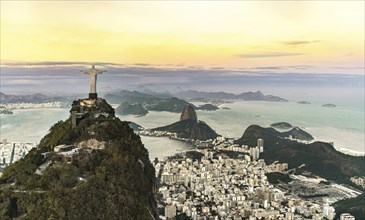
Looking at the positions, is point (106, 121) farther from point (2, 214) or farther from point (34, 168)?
point (2, 214)

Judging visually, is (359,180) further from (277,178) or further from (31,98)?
(31,98)

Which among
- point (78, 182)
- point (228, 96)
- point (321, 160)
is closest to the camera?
point (78, 182)

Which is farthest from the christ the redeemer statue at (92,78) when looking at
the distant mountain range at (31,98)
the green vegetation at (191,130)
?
the green vegetation at (191,130)

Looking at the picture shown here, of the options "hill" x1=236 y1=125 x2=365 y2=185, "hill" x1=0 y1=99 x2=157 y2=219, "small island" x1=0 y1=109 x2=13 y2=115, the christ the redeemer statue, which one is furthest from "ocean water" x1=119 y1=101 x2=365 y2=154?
"hill" x1=0 y1=99 x2=157 y2=219

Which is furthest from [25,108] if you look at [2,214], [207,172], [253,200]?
[2,214]

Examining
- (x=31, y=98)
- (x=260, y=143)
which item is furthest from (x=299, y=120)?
(x=31, y=98)

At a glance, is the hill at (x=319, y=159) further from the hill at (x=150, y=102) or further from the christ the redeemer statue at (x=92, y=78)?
the hill at (x=150, y=102)
